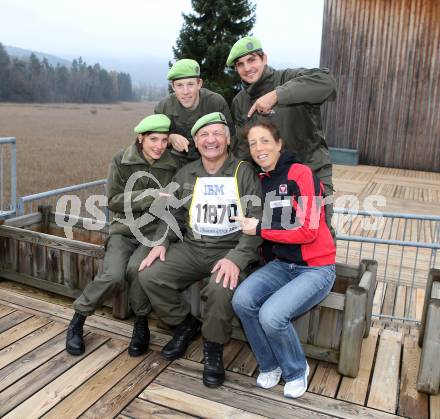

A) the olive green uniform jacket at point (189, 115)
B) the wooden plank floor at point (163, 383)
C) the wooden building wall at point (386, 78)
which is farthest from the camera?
the wooden building wall at point (386, 78)

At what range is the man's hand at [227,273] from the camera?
9.92ft

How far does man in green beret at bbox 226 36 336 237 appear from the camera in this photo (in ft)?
10.7

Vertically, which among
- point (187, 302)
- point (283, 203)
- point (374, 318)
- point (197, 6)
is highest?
point (197, 6)

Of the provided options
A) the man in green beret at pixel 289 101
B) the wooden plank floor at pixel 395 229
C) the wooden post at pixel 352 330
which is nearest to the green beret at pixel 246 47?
the man in green beret at pixel 289 101

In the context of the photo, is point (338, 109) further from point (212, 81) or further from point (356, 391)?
point (356, 391)


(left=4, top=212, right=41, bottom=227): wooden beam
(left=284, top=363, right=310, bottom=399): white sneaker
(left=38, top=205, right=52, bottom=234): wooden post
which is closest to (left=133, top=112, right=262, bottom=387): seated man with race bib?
(left=284, top=363, right=310, bottom=399): white sneaker

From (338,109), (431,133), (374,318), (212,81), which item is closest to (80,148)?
(212,81)

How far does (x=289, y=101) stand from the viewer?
3217 millimetres

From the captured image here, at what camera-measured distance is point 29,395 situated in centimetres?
286

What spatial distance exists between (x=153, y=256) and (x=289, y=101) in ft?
4.68

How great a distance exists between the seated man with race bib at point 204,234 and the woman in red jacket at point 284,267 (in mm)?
155

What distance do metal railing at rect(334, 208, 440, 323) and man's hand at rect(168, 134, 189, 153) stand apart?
1.61 metres

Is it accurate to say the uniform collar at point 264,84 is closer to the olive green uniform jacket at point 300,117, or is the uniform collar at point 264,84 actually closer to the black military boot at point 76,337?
the olive green uniform jacket at point 300,117

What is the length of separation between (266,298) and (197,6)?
621 inches
